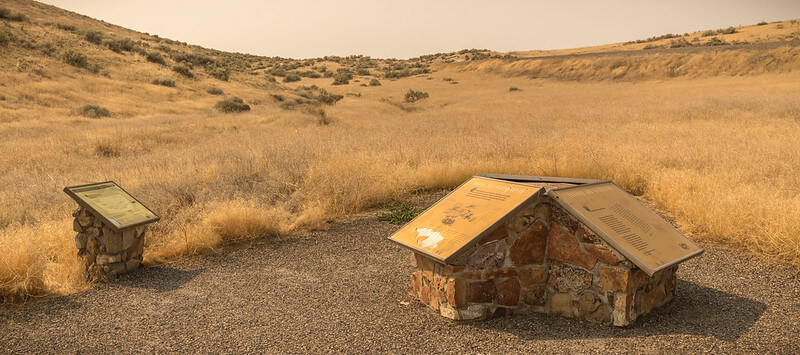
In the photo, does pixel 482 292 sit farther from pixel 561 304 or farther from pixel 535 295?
pixel 561 304

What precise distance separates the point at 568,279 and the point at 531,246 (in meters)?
0.41

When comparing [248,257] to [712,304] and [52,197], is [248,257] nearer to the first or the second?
[52,197]

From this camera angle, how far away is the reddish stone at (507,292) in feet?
13.6

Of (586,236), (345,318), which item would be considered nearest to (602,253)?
(586,236)

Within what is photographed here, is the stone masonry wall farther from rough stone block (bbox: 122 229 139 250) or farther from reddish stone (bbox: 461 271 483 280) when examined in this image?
rough stone block (bbox: 122 229 139 250)

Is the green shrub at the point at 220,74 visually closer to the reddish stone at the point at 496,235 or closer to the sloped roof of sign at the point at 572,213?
the sloped roof of sign at the point at 572,213

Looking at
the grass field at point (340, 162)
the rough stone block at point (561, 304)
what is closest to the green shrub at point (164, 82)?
the grass field at point (340, 162)

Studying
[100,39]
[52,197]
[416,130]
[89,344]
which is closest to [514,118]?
[416,130]

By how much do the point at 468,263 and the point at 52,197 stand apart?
6718 millimetres

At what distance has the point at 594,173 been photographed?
879 centimetres

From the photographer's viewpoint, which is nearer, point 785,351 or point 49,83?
point 785,351

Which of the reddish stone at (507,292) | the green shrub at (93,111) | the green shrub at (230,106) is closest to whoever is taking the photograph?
the reddish stone at (507,292)

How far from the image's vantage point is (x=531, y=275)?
4.21 meters

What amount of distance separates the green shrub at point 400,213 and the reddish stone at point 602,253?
3664 mm
